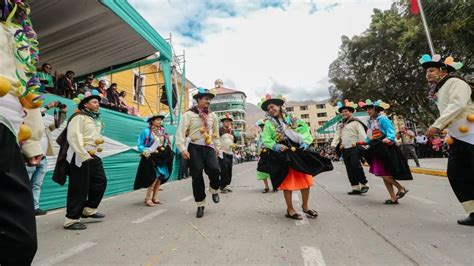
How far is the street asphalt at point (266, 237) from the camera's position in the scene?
261 cm

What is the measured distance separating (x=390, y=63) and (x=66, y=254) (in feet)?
75.5

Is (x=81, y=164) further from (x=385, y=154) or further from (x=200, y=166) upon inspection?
(x=385, y=154)

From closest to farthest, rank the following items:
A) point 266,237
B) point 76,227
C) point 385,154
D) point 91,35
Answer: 1. point 266,237
2. point 76,227
3. point 385,154
4. point 91,35

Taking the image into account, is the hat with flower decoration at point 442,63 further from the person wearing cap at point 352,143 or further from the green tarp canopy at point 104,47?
the green tarp canopy at point 104,47

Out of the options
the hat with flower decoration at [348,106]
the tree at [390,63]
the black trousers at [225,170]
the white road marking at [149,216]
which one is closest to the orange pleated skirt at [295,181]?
the white road marking at [149,216]

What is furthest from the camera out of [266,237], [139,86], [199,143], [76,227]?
[139,86]

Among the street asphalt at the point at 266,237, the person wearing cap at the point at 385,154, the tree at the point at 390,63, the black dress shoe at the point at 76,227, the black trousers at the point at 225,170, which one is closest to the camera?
the street asphalt at the point at 266,237

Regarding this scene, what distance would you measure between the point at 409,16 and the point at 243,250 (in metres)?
19.1

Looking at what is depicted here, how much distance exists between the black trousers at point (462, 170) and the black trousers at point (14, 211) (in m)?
4.39

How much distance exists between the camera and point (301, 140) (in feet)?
14.5

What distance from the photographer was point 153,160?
6.26 meters

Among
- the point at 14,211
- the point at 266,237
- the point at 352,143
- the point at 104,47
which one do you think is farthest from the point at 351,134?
the point at 104,47

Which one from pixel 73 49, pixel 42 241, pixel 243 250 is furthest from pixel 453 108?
pixel 73 49

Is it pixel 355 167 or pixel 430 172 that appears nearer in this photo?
pixel 355 167
